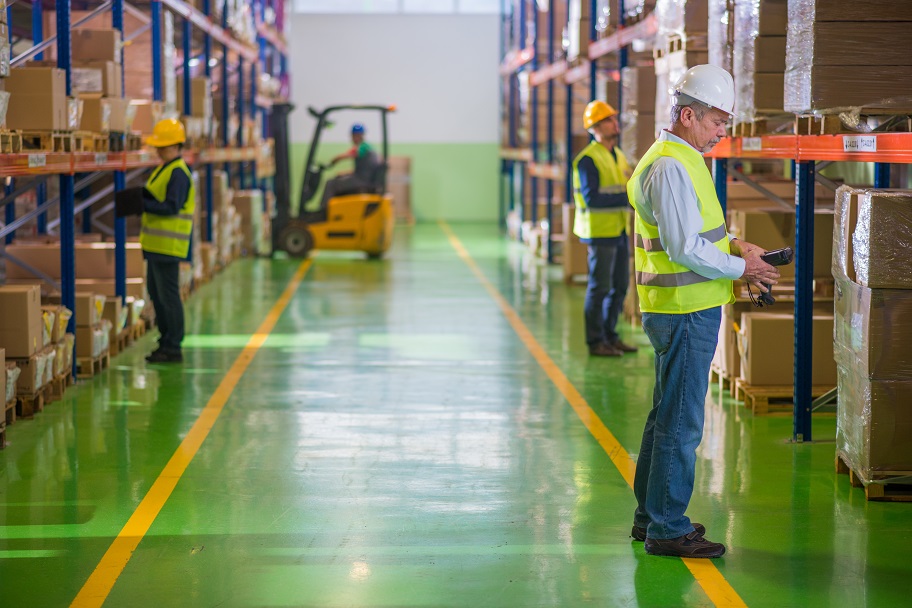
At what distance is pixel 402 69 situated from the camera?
28891 mm

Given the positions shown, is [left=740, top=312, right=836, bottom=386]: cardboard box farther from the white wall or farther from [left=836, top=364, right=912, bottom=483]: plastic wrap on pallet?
the white wall

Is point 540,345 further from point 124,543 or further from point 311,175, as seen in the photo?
point 311,175

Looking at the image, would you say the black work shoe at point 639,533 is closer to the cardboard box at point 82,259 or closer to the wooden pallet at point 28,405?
the wooden pallet at point 28,405

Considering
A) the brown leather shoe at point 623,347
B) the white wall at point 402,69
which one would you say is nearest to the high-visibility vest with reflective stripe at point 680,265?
the brown leather shoe at point 623,347

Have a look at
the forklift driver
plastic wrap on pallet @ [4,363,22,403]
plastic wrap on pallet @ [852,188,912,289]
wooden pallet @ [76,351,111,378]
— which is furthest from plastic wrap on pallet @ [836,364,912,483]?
the forklift driver

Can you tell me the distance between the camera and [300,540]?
17.4ft

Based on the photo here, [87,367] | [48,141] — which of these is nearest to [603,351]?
[87,367]

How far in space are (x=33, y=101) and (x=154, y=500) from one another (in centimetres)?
362

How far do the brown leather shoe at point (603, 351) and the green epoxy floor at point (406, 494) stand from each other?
14 centimetres

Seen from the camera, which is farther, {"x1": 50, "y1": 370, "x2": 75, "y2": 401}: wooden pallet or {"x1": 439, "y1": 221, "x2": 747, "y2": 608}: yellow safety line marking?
{"x1": 50, "y1": 370, "x2": 75, "y2": 401}: wooden pallet

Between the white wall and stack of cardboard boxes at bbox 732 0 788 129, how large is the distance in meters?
21.3

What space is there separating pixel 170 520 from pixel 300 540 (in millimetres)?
702

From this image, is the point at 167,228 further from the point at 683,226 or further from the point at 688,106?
the point at 683,226

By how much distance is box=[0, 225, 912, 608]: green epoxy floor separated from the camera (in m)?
4.75
